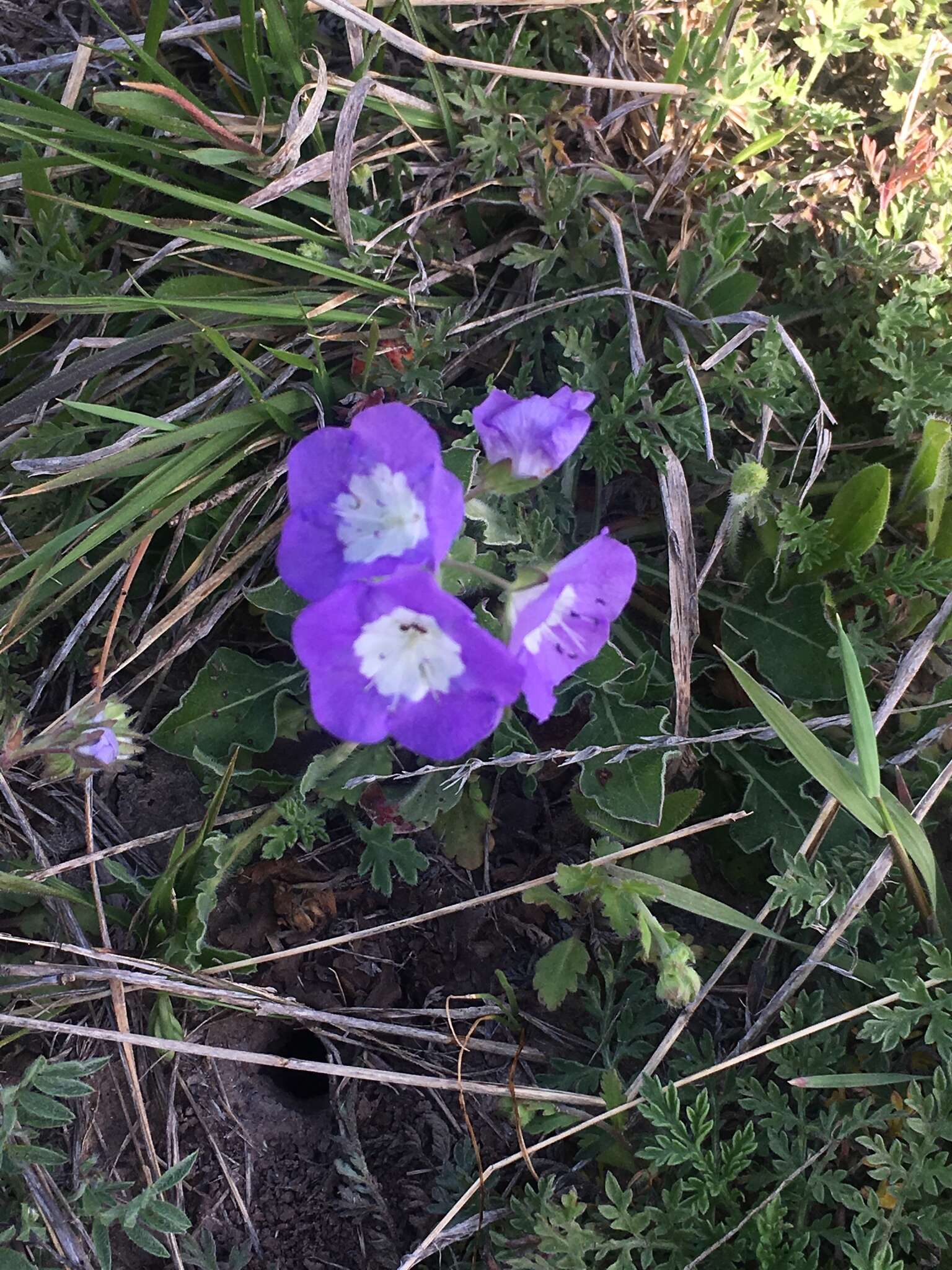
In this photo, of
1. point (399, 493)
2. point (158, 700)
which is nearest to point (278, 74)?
point (399, 493)

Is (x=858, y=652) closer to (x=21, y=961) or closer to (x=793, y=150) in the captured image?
(x=793, y=150)

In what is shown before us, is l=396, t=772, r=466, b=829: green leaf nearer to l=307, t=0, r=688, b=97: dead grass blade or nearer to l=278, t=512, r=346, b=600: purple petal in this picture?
l=278, t=512, r=346, b=600: purple petal

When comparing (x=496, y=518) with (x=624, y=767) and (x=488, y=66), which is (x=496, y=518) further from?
(x=488, y=66)

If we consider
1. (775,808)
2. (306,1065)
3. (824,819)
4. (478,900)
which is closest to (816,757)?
(824,819)

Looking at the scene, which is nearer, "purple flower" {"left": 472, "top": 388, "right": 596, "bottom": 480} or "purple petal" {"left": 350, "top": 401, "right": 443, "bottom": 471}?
"purple petal" {"left": 350, "top": 401, "right": 443, "bottom": 471}

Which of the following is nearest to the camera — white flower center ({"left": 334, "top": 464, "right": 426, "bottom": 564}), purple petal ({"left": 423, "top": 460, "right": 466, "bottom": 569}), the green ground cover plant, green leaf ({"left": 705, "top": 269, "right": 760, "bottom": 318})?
purple petal ({"left": 423, "top": 460, "right": 466, "bottom": 569})

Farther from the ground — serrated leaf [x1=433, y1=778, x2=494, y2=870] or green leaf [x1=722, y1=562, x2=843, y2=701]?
green leaf [x1=722, y1=562, x2=843, y2=701]

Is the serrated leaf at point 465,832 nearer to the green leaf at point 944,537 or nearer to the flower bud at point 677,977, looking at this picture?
the flower bud at point 677,977

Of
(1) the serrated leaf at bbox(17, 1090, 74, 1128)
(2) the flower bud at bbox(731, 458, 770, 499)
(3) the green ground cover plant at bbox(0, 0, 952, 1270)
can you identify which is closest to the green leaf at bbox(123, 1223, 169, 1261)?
(3) the green ground cover plant at bbox(0, 0, 952, 1270)
